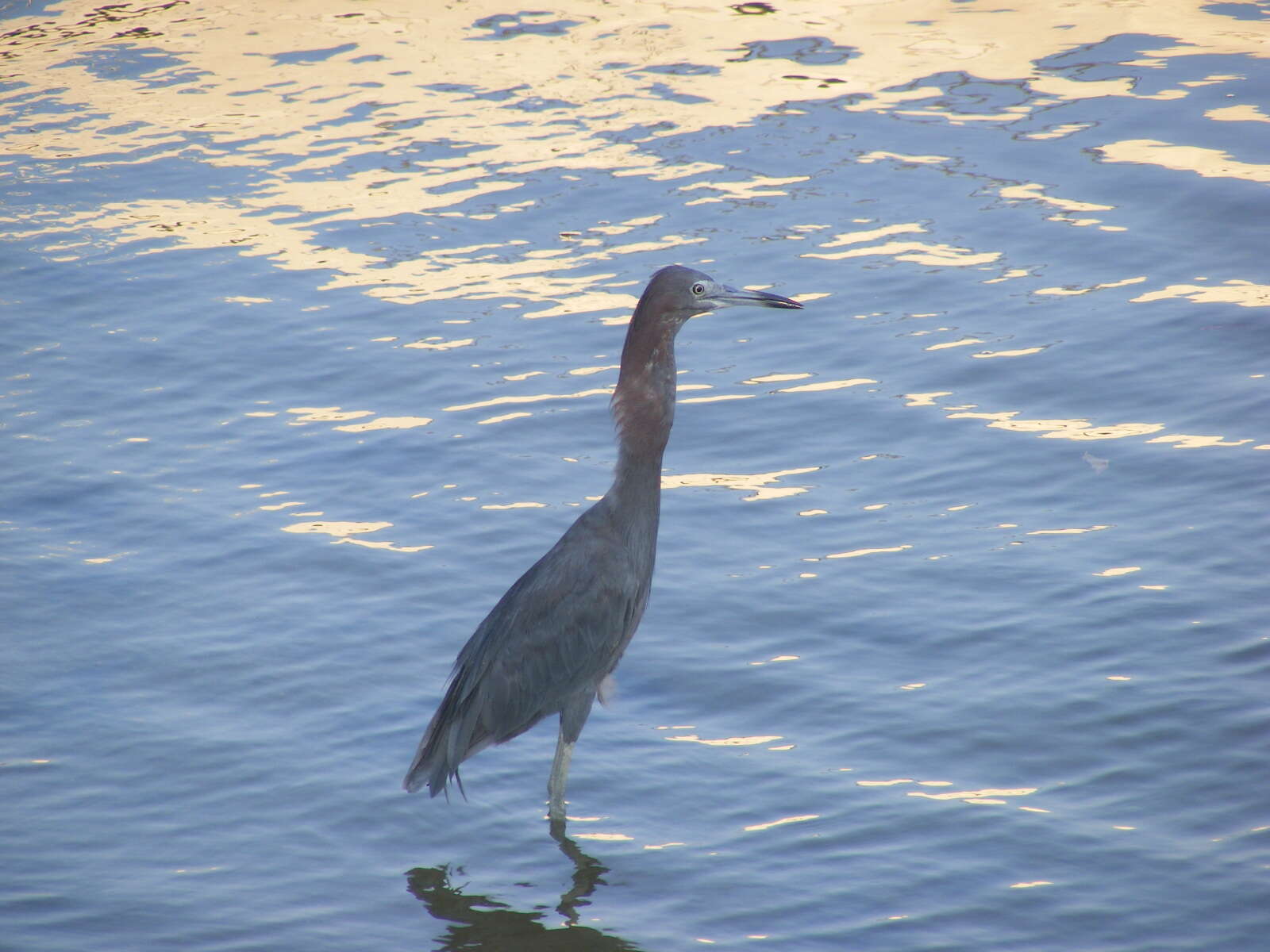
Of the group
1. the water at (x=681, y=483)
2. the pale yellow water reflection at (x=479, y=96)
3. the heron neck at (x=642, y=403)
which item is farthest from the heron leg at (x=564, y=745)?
the pale yellow water reflection at (x=479, y=96)

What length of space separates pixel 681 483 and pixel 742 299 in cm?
235

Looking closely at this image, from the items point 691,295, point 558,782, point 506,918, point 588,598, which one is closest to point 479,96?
point 691,295

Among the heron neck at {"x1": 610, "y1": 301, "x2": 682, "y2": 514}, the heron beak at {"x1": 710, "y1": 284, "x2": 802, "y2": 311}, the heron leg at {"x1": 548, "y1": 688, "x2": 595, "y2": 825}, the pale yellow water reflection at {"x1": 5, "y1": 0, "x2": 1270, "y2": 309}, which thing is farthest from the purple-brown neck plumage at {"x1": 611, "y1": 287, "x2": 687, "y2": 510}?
the pale yellow water reflection at {"x1": 5, "y1": 0, "x2": 1270, "y2": 309}

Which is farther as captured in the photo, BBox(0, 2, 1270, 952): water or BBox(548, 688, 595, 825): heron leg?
BBox(548, 688, 595, 825): heron leg

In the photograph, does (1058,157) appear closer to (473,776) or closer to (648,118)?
(648,118)

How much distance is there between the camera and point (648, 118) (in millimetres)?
14133

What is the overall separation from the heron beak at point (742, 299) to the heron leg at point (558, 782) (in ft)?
6.79

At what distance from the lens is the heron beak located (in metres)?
6.74

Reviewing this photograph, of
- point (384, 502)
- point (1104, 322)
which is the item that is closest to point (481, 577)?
point (384, 502)

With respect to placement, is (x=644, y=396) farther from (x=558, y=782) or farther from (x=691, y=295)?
(x=558, y=782)

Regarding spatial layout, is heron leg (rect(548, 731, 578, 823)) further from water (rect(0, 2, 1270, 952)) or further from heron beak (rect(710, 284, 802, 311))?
heron beak (rect(710, 284, 802, 311))

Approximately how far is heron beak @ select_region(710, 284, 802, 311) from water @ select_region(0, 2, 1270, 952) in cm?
173

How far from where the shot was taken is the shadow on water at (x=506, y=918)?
581cm

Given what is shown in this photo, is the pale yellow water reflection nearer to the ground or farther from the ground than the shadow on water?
farther from the ground
